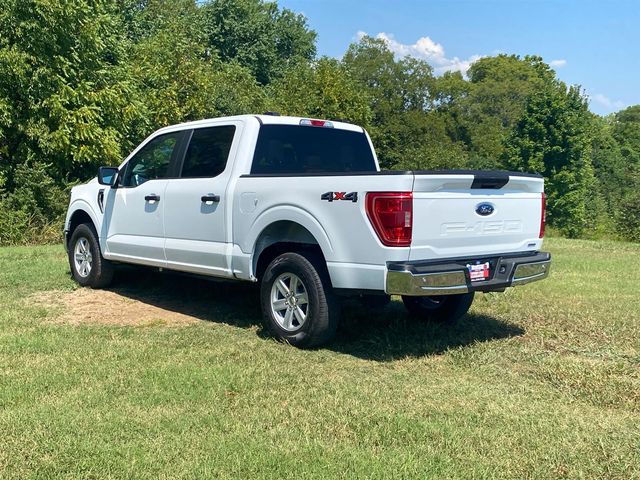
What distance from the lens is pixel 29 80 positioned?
50.6 ft

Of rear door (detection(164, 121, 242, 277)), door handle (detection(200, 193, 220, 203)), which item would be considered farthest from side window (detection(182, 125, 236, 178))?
door handle (detection(200, 193, 220, 203))

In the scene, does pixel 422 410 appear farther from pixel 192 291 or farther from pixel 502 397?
pixel 192 291

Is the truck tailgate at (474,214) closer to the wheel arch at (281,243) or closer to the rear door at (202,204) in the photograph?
the wheel arch at (281,243)

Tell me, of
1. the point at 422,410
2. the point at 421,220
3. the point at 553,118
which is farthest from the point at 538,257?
the point at 553,118

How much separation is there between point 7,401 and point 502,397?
128 inches

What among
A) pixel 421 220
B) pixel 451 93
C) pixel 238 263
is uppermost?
pixel 451 93

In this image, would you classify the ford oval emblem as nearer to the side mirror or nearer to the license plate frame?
the license plate frame

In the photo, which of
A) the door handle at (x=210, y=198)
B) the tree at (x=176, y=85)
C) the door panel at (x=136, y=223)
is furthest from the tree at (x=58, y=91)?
the door handle at (x=210, y=198)

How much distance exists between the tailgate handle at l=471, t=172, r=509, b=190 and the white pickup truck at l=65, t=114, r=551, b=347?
0.04 ft

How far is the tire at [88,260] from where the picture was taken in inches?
317

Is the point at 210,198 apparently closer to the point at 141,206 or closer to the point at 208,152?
the point at 208,152

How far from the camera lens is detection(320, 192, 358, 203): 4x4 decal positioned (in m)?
4.90

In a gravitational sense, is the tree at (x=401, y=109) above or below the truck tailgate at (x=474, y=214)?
above

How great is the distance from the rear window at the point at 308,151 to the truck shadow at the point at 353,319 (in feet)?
4.80
